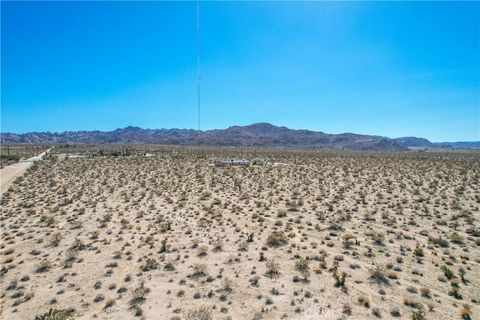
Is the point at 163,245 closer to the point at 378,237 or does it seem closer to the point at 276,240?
the point at 276,240

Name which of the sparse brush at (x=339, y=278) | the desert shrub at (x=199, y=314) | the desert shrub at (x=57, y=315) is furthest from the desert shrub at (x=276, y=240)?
the desert shrub at (x=57, y=315)

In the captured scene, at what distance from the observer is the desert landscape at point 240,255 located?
9.54 meters

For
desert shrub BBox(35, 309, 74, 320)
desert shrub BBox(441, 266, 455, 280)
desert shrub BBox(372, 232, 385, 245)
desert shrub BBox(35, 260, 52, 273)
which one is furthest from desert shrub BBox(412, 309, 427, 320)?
desert shrub BBox(35, 260, 52, 273)

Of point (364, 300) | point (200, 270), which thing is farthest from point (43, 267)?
point (364, 300)

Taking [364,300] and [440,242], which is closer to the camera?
[364,300]

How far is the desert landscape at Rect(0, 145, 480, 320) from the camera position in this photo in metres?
9.54

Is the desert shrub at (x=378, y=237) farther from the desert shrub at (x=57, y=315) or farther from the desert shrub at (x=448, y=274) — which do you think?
the desert shrub at (x=57, y=315)

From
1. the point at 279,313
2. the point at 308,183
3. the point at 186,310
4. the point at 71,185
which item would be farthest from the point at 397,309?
the point at 71,185

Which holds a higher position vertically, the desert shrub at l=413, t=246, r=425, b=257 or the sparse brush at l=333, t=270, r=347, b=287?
the desert shrub at l=413, t=246, r=425, b=257

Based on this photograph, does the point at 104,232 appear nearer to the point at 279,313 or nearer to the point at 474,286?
the point at 279,313

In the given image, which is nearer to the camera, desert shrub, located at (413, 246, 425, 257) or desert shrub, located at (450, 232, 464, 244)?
desert shrub, located at (413, 246, 425, 257)

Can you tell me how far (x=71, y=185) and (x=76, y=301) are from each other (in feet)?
72.2

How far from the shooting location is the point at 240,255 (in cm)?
1320

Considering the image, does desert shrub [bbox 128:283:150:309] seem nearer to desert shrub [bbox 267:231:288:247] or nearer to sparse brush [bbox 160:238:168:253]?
sparse brush [bbox 160:238:168:253]
